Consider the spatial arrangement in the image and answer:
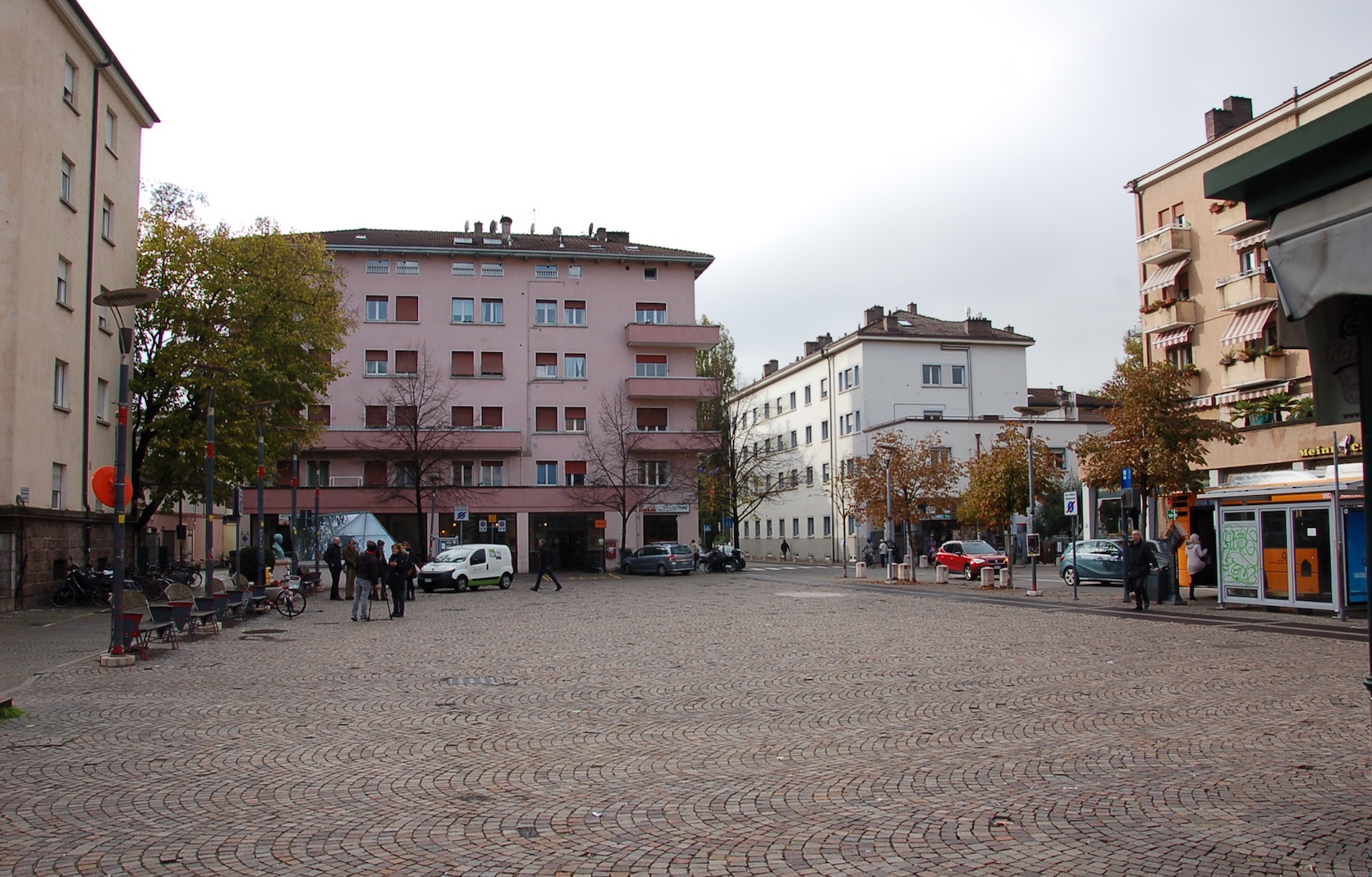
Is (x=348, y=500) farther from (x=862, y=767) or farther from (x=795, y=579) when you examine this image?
(x=862, y=767)

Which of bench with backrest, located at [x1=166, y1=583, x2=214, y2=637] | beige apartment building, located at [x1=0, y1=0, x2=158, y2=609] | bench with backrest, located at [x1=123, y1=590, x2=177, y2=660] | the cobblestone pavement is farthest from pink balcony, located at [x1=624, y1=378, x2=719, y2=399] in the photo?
the cobblestone pavement

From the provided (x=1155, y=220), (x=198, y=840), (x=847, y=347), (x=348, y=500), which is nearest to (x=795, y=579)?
(x=1155, y=220)

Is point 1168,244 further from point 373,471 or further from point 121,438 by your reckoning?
point 373,471

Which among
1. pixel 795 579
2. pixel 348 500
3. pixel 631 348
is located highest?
pixel 631 348

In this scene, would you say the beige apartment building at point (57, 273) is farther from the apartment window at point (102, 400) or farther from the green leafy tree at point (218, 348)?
the green leafy tree at point (218, 348)

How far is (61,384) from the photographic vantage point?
2892cm

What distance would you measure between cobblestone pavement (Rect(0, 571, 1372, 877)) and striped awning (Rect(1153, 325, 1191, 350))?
24.9m

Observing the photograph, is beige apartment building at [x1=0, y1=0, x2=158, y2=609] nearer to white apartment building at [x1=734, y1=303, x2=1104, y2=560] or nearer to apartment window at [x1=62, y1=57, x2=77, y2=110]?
apartment window at [x1=62, y1=57, x2=77, y2=110]

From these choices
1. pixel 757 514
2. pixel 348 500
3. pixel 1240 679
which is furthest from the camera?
pixel 757 514

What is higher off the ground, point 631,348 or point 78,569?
point 631,348

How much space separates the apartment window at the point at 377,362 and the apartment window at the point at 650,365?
43.9 feet

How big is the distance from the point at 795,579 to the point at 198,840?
1539 inches

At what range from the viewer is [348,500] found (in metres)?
56.7

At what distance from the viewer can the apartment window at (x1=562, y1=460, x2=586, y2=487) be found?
195 feet
